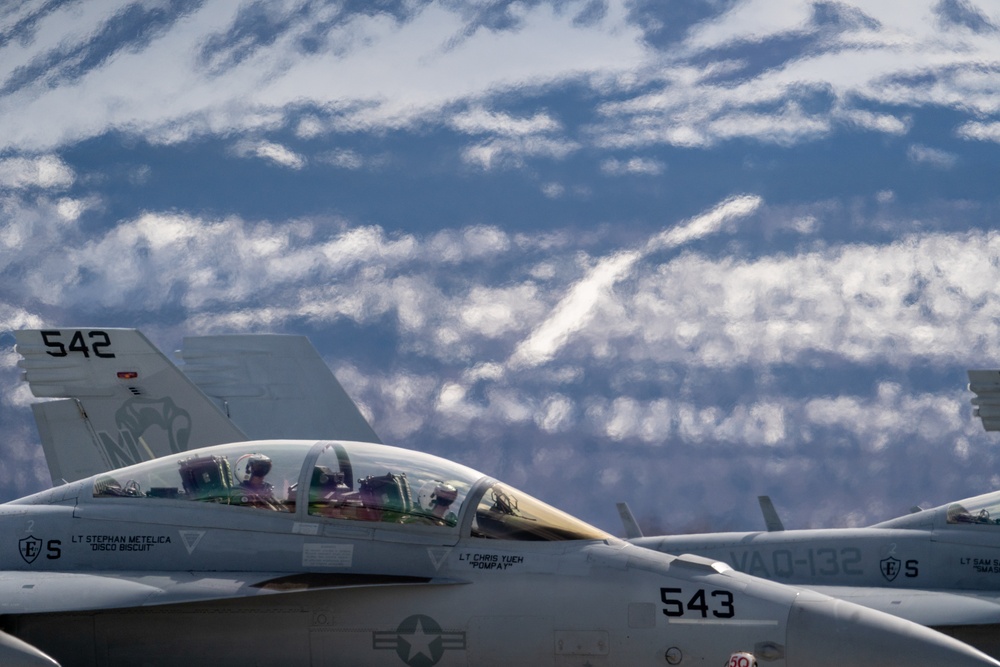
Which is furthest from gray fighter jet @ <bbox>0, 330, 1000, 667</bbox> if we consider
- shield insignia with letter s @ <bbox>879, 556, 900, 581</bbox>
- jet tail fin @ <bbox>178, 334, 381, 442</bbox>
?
jet tail fin @ <bbox>178, 334, 381, 442</bbox>

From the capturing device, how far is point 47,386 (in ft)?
55.4

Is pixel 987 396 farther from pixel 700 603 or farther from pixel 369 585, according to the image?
pixel 369 585

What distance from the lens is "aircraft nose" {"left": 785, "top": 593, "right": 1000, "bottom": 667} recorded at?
666 cm

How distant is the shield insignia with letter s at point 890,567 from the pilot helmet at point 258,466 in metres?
7.36

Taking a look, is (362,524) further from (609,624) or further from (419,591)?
(609,624)

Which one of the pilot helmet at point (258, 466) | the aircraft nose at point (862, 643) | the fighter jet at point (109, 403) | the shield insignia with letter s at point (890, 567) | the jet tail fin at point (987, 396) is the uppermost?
the fighter jet at point (109, 403)

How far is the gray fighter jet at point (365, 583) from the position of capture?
698cm

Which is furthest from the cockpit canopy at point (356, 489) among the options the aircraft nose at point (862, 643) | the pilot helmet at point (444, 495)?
the aircraft nose at point (862, 643)

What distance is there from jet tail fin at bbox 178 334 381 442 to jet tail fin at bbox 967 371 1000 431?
9.17m

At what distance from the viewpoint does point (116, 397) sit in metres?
17.0

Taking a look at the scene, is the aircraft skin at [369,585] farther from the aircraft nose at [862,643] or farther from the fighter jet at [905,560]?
the fighter jet at [905,560]

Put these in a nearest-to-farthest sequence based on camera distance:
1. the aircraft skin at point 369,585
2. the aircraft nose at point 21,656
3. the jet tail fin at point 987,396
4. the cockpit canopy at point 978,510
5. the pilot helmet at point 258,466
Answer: the aircraft nose at point 21,656 → the aircraft skin at point 369,585 → the pilot helmet at point 258,466 → the cockpit canopy at point 978,510 → the jet tail fin at point 987,396

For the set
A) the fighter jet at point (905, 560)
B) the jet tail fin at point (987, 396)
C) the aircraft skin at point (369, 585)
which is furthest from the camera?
the jet tail fin at point (987, 396)

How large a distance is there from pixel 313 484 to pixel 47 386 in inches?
408
